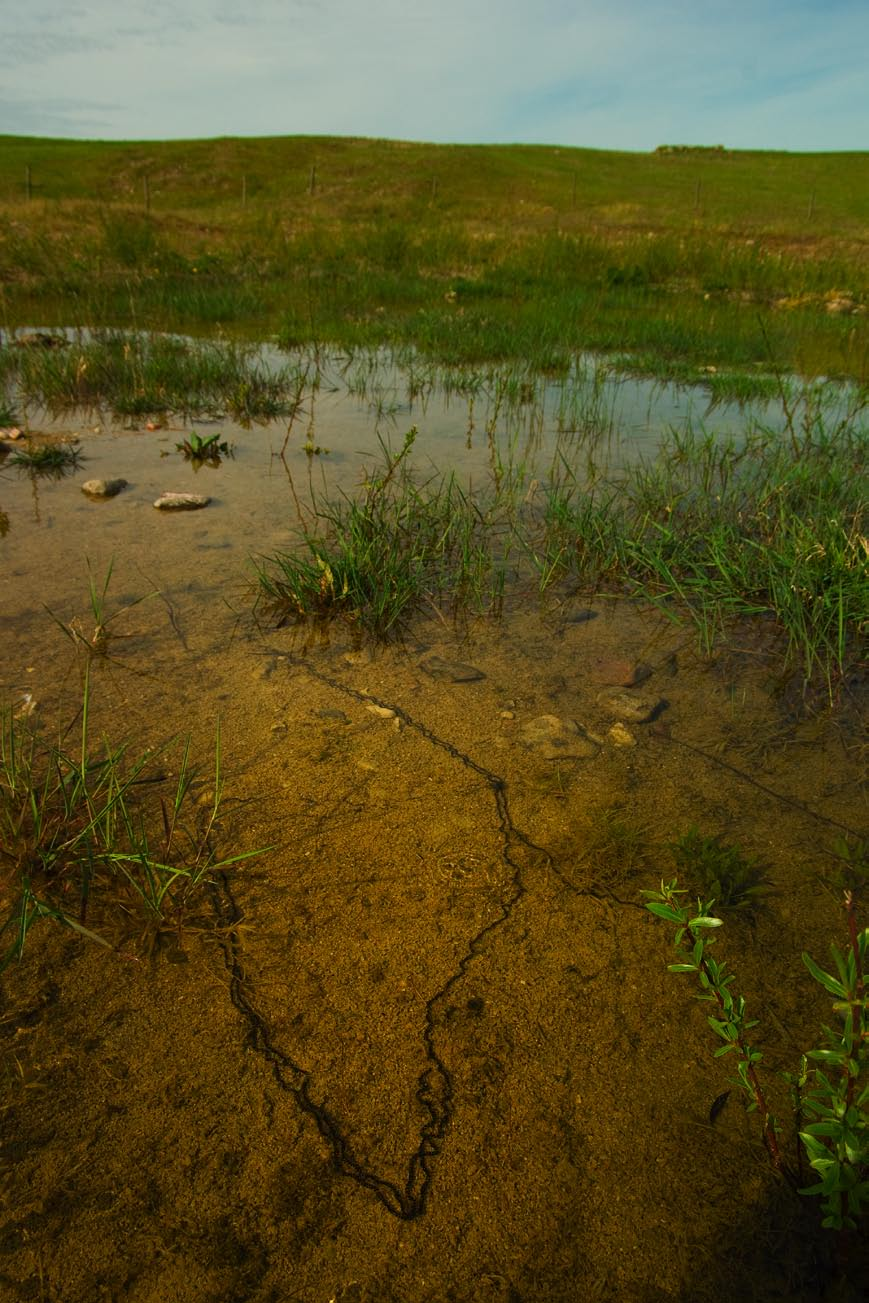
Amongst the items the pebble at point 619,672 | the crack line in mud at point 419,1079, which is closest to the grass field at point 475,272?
the pebble at point 619,672

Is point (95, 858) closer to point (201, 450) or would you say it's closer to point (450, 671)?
point (450, 671)

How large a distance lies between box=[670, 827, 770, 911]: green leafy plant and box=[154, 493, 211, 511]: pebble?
3169mm

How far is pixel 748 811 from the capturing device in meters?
2.10

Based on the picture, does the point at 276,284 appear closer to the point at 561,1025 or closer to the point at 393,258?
the point at 393,258

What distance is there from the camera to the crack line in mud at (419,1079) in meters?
1.24

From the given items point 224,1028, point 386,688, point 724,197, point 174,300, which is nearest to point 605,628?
point 386,688

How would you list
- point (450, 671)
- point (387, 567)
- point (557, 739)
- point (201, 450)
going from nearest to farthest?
point (557, 739) < point (450, 671) < point (387, 567) < point (201, 450)

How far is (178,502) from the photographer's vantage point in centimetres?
407

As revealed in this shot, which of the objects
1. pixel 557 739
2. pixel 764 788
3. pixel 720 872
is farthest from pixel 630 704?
pixel 720 872

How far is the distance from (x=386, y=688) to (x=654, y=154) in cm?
5908

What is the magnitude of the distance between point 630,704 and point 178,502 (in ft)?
8.91

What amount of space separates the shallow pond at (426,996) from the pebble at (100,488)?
4.89 ft

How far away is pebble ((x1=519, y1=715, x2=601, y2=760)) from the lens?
2314mm

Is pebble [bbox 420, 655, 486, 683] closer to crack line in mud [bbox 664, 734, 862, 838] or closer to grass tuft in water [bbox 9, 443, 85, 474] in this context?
crack line in mud [bbox 664, 734, 862, 838]
